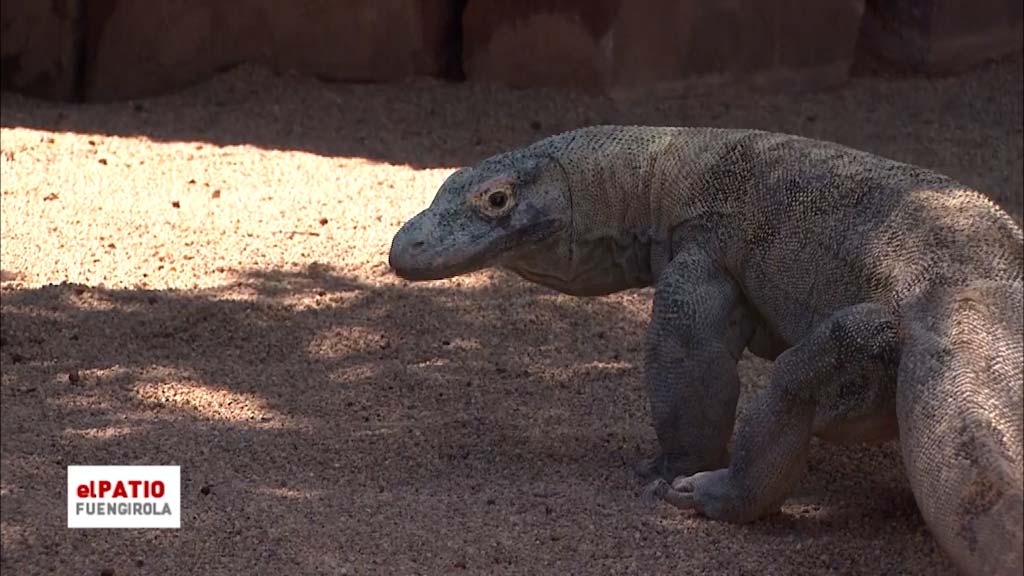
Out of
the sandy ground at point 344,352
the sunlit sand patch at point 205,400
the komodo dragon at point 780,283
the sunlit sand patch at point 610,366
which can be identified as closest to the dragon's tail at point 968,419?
the komodo dragon at point 780,283

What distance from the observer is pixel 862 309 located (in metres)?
3.79

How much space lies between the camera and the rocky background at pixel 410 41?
332 inches

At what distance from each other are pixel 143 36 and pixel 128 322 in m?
3.20

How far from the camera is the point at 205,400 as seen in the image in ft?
16.9

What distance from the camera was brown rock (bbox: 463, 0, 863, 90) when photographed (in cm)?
839

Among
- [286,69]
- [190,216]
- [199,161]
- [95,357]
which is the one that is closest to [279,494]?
[95,357]

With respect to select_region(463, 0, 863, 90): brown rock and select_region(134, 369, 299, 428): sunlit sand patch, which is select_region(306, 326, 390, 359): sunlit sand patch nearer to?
select_region(134, 369, 299, 428): sunlit sand patch

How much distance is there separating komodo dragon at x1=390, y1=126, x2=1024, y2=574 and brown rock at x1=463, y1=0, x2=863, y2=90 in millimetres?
3866

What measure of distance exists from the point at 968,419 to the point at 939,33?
6.29m

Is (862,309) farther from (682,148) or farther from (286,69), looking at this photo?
(286,69)

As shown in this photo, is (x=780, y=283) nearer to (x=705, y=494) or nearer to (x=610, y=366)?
(x=705, y=494)

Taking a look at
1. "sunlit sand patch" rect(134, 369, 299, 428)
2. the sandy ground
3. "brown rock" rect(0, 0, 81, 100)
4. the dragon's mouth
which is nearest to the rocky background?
"brown rock" rect(0, 0, 81, 100)

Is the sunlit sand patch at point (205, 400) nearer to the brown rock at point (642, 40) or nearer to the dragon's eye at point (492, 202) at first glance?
the dragon's eye at point (492, 202)

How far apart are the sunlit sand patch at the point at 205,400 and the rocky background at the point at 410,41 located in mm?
3601
